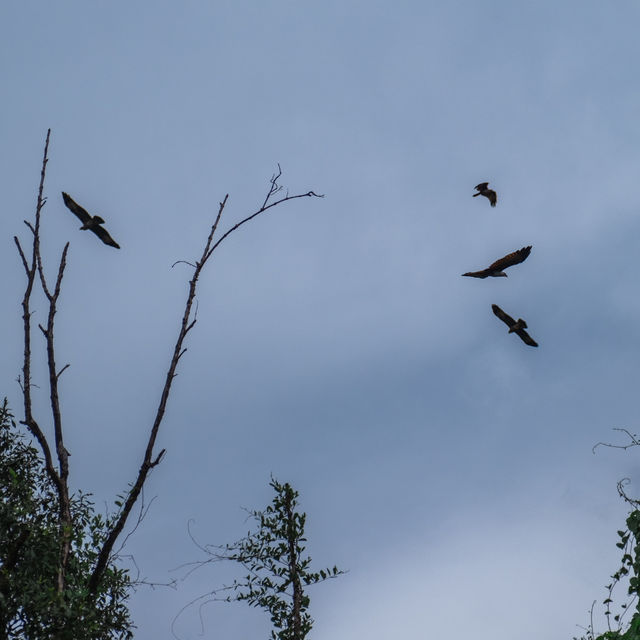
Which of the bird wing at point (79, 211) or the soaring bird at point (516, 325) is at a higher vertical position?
the bird wing at point (79, 211)

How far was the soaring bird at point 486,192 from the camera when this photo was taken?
11.7 metres

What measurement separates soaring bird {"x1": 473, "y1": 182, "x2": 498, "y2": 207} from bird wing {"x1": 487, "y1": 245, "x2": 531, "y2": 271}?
166cm

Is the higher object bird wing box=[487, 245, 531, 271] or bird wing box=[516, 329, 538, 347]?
bird wing box=[487, 245, 531, 271]

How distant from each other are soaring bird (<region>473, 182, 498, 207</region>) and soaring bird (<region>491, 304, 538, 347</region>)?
1.80m

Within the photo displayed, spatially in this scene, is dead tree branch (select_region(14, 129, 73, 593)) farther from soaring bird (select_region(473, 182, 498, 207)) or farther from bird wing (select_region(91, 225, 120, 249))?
soaring bird (select_region(473, 182, 498, 207))

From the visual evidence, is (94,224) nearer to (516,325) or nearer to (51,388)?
(51,388)

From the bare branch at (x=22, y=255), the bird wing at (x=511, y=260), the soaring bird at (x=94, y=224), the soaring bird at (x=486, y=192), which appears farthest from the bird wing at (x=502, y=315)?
the bare branch at (x=22, y=255)

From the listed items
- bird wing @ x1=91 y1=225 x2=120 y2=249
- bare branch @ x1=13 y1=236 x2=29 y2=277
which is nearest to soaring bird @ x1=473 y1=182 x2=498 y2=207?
bird wing @ x1=91 y1=225 x2=120 y2=249

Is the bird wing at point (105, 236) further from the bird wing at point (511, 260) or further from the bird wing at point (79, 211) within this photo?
the bird wing at point (511, 260)

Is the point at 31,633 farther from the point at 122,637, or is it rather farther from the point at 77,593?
the point at 122,637

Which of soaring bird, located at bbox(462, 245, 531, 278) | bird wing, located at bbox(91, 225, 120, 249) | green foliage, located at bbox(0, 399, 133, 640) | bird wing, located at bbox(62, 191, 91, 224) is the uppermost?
bird wing, located at bbox(62, 191, 91, 224)

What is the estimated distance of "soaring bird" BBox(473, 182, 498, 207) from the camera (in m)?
11.7

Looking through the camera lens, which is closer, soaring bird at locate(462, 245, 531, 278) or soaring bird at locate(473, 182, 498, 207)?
soaring bird at locate(462, 245, 531, 278)

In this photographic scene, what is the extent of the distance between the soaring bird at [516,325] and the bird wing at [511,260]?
0.62 m
